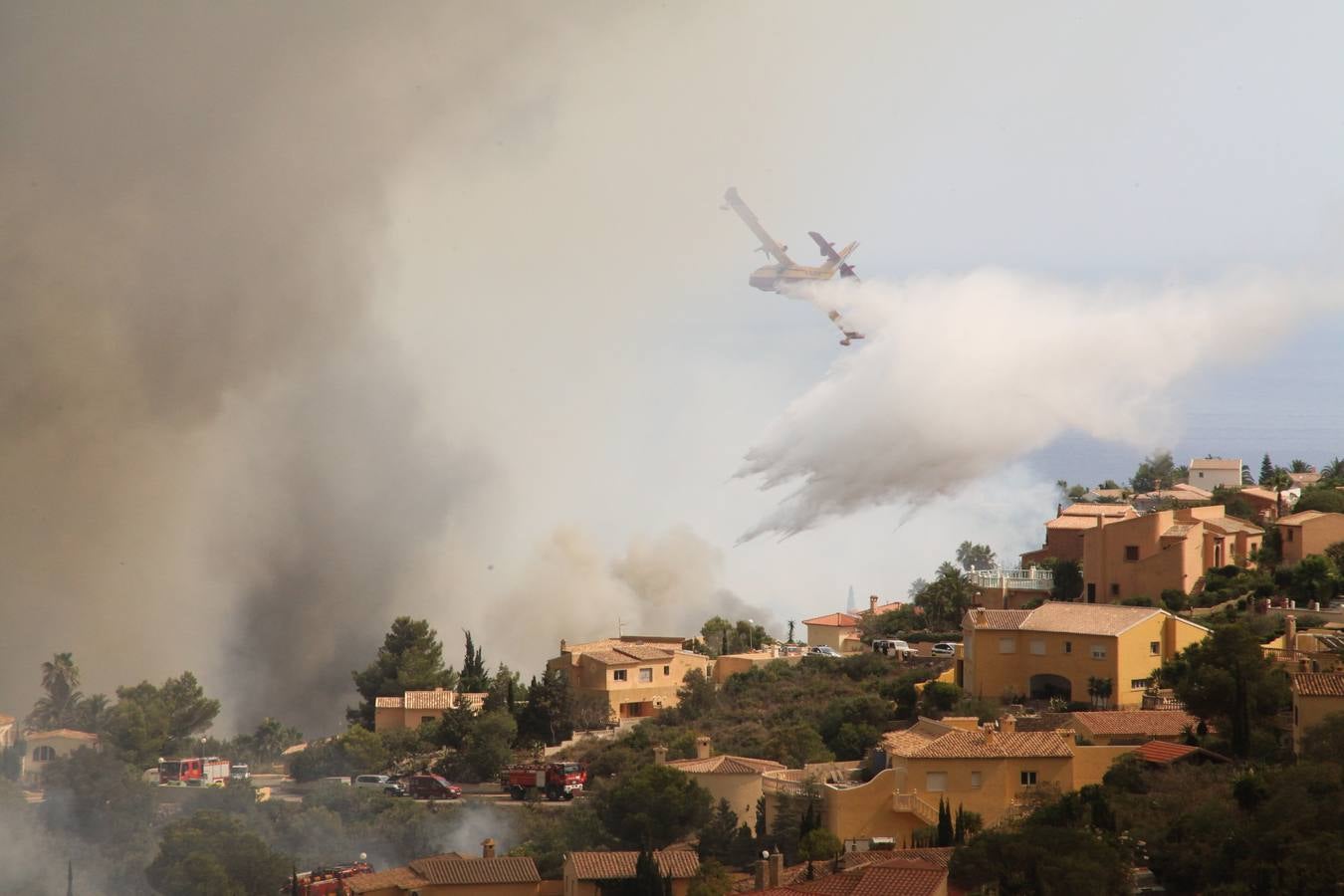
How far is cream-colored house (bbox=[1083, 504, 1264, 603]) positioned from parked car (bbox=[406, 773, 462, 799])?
54.3ft

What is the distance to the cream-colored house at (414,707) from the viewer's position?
5703 cm

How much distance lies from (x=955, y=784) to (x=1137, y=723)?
461 cm

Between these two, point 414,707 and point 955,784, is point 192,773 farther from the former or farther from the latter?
point 955,784

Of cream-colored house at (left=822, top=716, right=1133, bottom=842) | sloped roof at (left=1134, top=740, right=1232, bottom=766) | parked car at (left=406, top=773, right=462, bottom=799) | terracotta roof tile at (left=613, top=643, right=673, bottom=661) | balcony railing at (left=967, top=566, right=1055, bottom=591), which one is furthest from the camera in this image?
terracotta roof tile at (left=613, top=643, right=673, bottom=661)

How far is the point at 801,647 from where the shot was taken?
201 ft

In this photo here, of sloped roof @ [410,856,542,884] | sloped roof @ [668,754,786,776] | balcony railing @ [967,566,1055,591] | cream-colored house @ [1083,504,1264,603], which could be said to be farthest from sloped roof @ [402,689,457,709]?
sloped roof @ [410,856,542,884]

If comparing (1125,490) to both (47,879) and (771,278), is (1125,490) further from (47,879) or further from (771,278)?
(47,879)

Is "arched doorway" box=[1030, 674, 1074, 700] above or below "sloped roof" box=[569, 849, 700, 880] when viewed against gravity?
above

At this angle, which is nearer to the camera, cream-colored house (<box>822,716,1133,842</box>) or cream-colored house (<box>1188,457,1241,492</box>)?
cream-colored house (<box>822,716,1133,842</box>)

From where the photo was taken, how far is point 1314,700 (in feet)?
Result: 111

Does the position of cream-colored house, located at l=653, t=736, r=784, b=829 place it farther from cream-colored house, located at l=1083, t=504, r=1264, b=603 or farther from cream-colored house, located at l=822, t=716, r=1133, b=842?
cream-colored house, located at l=1083, t=504, r=1264, b=603

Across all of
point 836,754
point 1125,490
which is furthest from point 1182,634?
point 1125,490

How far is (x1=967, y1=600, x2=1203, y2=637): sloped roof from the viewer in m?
44.3

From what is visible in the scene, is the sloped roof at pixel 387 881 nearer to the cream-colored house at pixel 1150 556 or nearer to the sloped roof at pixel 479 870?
the sloped roof at pixel 479 870
